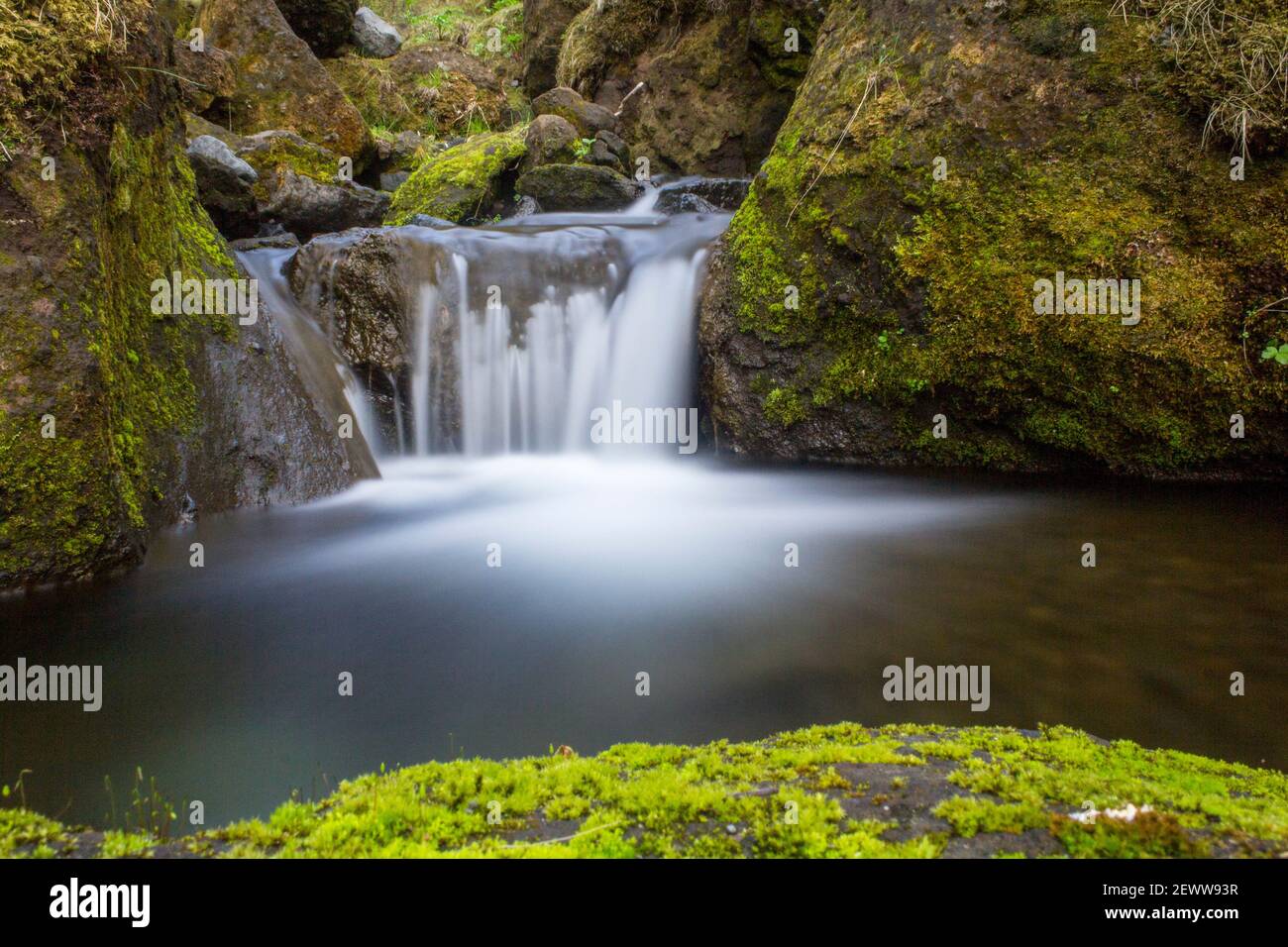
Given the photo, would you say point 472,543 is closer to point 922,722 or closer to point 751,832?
point 922,722

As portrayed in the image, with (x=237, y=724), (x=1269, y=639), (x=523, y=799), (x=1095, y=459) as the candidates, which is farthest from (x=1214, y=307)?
(x=237, y=724)

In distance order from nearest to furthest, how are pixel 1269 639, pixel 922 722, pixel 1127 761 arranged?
pixel 1127 761 → pixel 922 722 → pixel 1269 639

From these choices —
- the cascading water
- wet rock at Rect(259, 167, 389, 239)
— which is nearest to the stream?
the cascading water

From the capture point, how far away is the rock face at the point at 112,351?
424 centimetres

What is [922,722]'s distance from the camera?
3.16 m

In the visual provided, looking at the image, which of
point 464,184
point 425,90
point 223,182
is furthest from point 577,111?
point 223,182

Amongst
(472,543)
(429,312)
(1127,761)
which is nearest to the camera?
(1127,761)

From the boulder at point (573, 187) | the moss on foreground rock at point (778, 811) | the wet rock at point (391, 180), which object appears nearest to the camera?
the moss on foreground rock at point (778, 811)

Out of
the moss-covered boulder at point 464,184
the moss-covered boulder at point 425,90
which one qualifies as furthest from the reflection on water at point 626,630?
the moss-covered boulder at point 425,90

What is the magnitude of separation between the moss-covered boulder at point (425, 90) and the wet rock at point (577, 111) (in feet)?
16.5

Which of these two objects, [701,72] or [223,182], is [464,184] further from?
[701,72]

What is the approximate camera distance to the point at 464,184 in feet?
40.1

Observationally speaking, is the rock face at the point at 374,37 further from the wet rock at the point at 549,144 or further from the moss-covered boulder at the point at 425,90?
the wet rock at the point at 549,144
